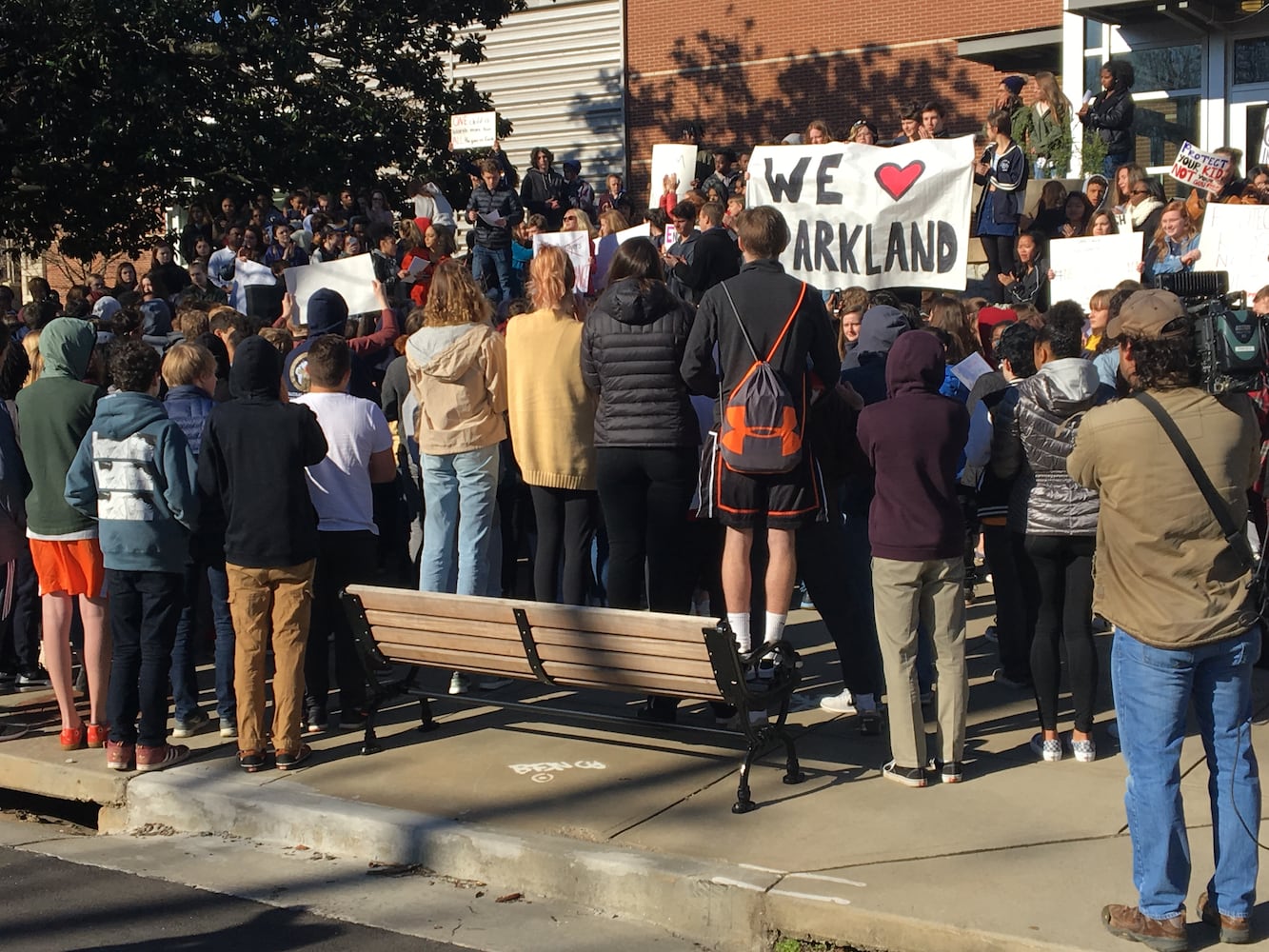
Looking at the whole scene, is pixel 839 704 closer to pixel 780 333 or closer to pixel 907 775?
pixel 907 775

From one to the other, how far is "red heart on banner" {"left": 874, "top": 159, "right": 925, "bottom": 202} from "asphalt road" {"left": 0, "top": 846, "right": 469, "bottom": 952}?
6.66 meters

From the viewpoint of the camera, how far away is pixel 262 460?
258 inches

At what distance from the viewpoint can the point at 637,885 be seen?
17.4 feet

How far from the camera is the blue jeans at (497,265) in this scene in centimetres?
1531

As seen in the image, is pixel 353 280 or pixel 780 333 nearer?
pixel 780 333

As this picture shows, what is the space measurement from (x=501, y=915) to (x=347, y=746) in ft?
6.44

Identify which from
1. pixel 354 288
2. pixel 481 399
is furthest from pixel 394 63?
pixel 481 399

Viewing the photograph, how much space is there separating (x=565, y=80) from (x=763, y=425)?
24267mm

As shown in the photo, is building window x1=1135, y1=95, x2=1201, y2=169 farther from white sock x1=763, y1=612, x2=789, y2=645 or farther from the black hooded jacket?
the black hooded jacket

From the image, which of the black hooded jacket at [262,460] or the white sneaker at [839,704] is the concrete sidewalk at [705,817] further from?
the black hooded jacket at [262,460]

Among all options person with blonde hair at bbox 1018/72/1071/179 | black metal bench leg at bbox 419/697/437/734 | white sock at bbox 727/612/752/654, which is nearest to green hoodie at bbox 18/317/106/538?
black metal bench leg at bbox 419/697/437/734

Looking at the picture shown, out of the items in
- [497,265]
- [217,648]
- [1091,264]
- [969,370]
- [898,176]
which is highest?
[898,176]

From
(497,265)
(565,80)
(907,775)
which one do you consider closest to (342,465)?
(907,775)

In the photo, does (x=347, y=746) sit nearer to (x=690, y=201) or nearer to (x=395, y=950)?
(x=395, y=950)
